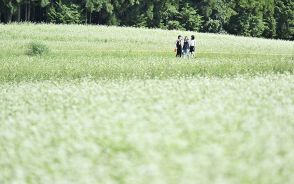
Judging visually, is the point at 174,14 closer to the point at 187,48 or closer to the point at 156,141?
the point at 187,48

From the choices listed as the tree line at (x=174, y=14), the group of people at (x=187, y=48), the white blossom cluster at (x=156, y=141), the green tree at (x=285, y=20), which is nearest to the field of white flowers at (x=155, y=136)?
the white blossom cluster at (x=156, y=141)

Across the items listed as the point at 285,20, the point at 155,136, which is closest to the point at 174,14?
the point at 285,20

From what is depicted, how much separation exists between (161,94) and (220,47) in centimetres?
4031

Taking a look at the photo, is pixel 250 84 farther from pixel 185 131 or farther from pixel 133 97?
pixel 185 131

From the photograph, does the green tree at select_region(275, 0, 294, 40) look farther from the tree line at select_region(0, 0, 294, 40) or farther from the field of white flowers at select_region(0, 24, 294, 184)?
the field of white flowers at select_region(0, 24, 294, 184)

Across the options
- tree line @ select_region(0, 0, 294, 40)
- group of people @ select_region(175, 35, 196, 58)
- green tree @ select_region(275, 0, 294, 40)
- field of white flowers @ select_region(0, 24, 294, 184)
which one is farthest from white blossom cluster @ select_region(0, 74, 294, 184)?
green tree @ select_region(275, 0, 294, 40)

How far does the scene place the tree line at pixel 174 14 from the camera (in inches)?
3189

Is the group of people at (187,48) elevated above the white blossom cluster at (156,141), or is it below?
below

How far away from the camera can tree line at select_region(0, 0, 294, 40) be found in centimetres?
8100

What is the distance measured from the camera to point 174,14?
3578 inches

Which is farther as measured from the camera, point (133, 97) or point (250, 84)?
point (250, 84)

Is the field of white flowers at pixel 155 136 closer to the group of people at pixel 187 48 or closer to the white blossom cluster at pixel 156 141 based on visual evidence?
the white blossom cluster at pixel 156 141

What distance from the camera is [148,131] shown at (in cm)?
689

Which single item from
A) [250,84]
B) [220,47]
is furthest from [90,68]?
[220,47]
